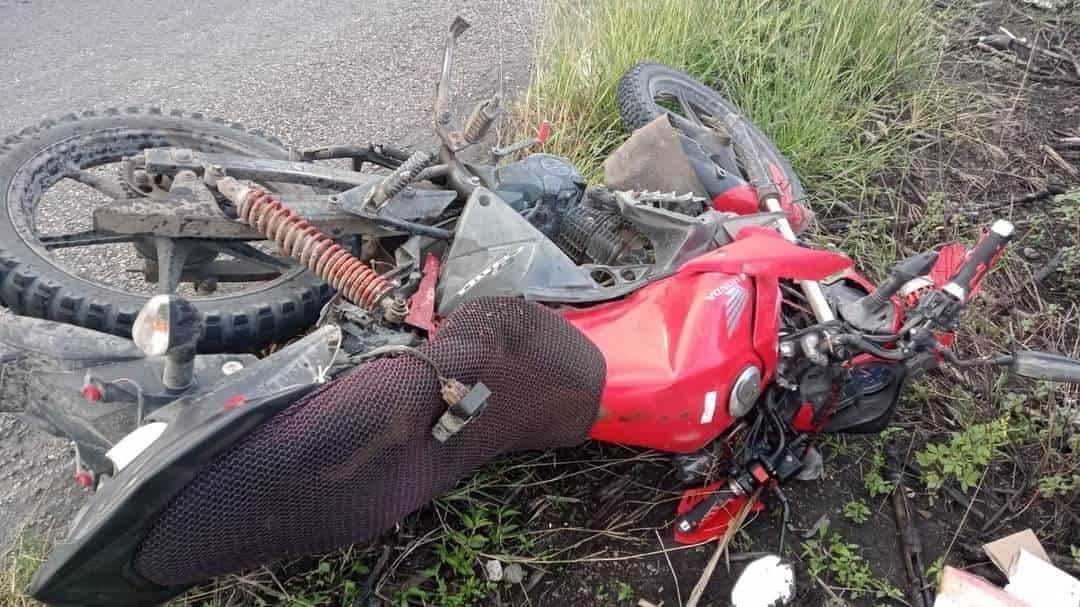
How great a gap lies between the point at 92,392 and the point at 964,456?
2565 millimetres

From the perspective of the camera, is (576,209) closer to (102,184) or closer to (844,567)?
(844,567)

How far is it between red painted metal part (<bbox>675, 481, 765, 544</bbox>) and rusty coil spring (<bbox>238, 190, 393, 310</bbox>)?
110 centimetres

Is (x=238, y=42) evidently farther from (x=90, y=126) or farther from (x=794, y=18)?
(x=794, y=18)

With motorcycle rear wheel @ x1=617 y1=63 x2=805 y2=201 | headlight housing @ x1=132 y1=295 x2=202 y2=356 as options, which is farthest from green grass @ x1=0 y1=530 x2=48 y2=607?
motorcycle rear wheel @ x1=617 y1=63 x2=805 y2=201

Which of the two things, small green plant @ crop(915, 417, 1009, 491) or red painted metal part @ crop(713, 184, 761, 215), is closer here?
small green plant @ crop(915, 417, 1009, 491)

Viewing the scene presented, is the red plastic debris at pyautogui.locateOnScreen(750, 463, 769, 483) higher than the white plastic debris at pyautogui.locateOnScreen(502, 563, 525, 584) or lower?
higher

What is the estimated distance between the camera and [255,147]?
258 cm

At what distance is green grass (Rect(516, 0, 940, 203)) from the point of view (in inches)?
145

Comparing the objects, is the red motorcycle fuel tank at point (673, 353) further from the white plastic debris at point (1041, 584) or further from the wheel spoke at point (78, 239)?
the wheel spoke at point (78, 239)

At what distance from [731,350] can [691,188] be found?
3.05 feet

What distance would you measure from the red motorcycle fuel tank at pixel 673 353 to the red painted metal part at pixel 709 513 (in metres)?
0.30

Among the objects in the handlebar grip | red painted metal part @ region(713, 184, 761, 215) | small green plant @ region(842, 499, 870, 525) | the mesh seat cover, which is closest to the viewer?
the mesh seat cover

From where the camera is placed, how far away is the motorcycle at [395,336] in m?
1.46

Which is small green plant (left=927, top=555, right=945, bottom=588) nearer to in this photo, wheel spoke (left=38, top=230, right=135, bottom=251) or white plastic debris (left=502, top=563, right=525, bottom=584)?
white plastic debris (left=502, top=563, right=525, bottom=584)
